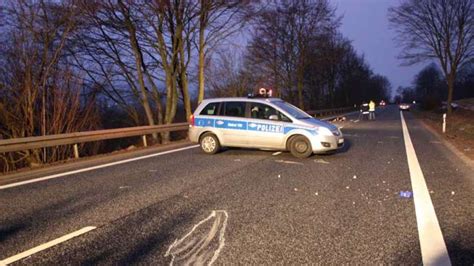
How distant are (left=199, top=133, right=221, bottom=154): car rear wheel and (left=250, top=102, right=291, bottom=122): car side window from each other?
140 cm

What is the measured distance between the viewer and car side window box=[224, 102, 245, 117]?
1214cm

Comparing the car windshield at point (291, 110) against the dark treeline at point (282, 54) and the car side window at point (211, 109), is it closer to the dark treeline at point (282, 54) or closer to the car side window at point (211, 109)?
the car side window at point (211, 109)

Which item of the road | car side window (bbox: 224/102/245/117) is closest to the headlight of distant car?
the road

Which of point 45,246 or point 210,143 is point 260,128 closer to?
point 210,143

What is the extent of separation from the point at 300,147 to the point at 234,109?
2318 mm

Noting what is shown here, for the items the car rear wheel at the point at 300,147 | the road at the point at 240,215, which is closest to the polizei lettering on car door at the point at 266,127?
the car rear wheel at the point at 300,147

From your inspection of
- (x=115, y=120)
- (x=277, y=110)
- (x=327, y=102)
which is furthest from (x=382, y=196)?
(x=327, y=102)

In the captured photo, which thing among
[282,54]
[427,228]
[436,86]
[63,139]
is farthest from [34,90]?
[436,86]

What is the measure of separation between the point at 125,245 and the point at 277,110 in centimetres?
783

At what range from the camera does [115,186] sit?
25.3 ft

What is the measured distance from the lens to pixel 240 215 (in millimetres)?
5527

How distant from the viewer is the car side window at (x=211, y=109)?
12623 millimetres

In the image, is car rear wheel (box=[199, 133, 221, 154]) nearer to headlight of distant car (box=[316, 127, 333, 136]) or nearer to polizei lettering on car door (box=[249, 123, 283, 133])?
polizei lettering on car door (box=[249, 123, 283, 133])

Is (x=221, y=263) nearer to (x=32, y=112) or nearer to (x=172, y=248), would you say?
(x=172, y=248)
